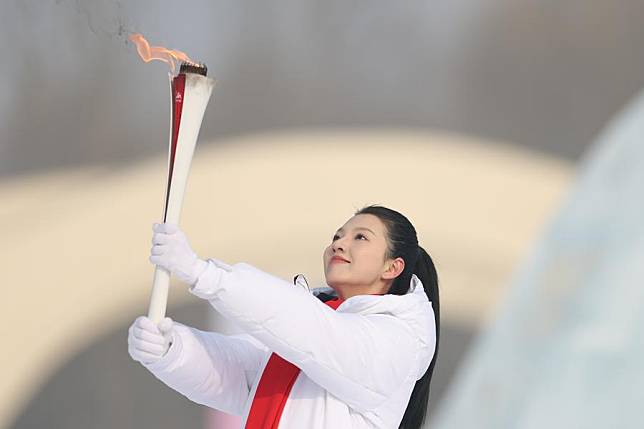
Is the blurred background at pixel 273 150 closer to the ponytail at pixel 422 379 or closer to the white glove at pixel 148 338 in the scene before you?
the ponytail at pixel 422 379

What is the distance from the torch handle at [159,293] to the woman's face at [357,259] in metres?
0.31

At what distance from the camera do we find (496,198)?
133 inches

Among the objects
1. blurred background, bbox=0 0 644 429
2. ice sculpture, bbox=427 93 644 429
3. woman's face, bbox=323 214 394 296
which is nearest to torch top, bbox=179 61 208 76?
woman's face, bbox=323 214 394 296

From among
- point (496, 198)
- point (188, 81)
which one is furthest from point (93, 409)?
point (188, 81)

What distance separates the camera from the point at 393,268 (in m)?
1.71

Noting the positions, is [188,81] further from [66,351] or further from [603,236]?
[66,351]

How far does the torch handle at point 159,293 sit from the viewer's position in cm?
146

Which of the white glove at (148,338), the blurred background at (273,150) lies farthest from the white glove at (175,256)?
the blurred background at (273,150)

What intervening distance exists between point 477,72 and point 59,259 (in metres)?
1.62

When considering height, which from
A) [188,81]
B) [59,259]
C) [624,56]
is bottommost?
[59,259]

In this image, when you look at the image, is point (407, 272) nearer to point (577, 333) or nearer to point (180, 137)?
point (180, 137)

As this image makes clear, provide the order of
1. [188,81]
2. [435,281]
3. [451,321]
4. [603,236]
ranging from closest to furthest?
[603,236]
[188,81]
[435,281]
[451,321]

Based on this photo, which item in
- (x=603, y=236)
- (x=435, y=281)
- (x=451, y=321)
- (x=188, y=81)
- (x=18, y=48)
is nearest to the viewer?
(x=603, y=236)

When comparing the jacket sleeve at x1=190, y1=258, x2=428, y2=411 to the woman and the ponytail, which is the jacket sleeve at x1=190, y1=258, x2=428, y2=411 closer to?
the woman
